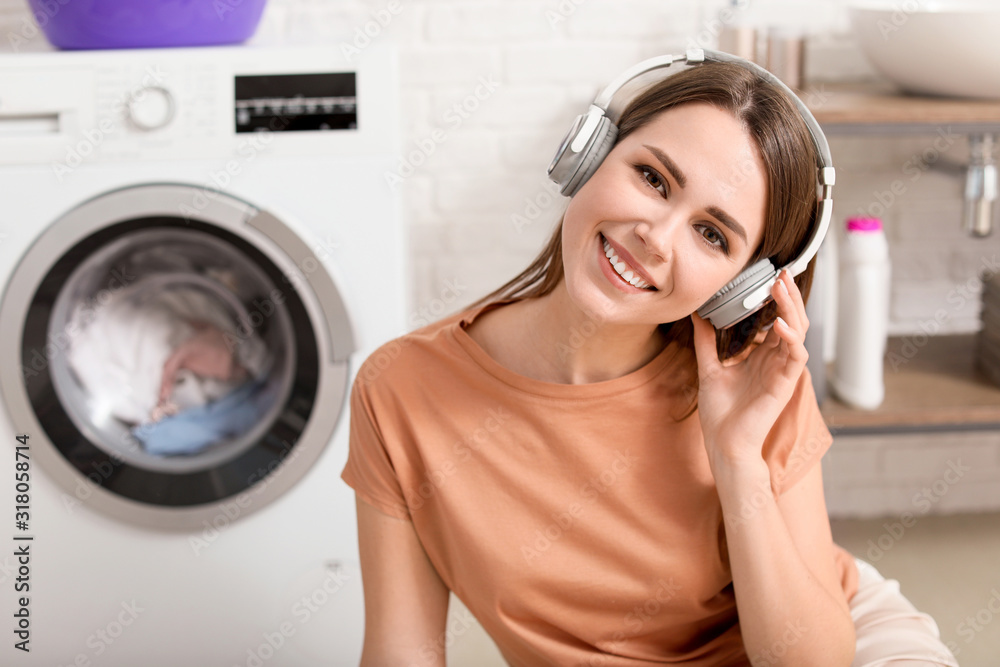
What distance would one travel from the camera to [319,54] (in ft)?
4.75

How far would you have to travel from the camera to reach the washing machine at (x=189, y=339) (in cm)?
142

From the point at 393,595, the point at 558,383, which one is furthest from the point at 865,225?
the point at 393,595

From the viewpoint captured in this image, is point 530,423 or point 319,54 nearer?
point 530,423

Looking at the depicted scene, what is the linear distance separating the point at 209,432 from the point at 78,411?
208 millimetres

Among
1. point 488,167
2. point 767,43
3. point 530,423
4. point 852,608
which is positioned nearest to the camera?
point 530,423

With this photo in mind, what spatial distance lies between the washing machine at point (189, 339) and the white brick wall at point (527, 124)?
573 mm

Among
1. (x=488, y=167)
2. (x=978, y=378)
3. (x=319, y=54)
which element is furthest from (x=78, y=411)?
(x=978, y=378)

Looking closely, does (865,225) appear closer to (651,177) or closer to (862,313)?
(862,313)

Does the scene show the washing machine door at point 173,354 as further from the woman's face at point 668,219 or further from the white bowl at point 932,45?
the white bowl at point 932,45

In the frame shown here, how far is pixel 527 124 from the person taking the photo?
2.03 metres

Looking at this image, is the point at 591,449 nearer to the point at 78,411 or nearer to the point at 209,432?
the point at 209,432

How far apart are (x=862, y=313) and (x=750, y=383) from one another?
2.92 feet

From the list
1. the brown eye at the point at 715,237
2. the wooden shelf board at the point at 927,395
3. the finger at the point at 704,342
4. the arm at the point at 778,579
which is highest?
the brown eye at the point at 715,237

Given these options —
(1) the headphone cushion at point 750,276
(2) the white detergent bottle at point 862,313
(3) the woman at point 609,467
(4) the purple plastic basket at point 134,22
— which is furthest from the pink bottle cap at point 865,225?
(4) the purple plastic basket at point 134,22
